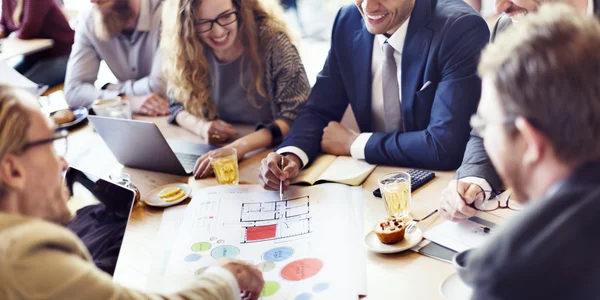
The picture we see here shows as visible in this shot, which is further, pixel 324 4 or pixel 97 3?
pixel 324 4

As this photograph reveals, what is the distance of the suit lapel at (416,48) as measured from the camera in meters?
1.75

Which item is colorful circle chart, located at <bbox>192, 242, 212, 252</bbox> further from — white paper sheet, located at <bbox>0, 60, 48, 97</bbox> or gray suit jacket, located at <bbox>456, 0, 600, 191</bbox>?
white paper sheet, located at <bbox>0, 60, 48, 97</bbox>

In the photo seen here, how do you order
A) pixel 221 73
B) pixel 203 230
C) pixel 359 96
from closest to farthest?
1. pixel 203 230
2. pixel 359 96
3. pixel 221 73

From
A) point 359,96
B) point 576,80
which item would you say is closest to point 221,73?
point 359,96

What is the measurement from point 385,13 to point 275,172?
1.96 ft

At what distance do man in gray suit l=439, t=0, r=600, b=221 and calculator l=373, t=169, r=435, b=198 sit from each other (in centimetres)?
9

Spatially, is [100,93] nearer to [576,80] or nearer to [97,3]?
[97,3]

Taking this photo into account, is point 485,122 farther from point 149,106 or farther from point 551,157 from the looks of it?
point 149,106

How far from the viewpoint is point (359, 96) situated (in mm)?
1989

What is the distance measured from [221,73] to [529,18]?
1589 mm

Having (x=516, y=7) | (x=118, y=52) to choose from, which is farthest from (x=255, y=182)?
(x=118, y=52)

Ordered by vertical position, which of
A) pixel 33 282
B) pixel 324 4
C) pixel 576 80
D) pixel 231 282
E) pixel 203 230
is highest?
pixel 576 80

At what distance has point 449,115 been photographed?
1.67 meters

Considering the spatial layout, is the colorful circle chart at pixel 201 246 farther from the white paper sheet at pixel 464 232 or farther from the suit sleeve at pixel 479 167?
the suit sleeve at pixel 479 167
